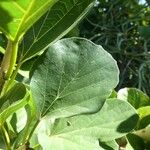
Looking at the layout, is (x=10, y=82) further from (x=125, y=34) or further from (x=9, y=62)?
(x=125, y=34)

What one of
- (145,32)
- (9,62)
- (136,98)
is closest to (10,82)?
(9,62)

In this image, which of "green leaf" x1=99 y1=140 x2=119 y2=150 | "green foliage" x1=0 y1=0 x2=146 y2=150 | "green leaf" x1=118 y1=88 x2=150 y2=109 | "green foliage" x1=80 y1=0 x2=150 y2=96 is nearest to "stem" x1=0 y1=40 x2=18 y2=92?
"green foliage" x1=0 y1=0 x2=146 y2=150

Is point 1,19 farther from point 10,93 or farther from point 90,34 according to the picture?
point 90,34

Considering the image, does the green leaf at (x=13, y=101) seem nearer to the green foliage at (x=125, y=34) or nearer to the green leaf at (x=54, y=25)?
the green leaf at (x=54, y=25)

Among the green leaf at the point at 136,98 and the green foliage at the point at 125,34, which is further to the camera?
the green foliage at the point at 125,34

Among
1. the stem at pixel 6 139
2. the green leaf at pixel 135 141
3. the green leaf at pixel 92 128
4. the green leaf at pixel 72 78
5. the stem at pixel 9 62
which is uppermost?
the stem at pixel 9 62

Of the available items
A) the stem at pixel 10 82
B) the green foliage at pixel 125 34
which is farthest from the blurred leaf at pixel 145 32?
the stem at pixel 10 82

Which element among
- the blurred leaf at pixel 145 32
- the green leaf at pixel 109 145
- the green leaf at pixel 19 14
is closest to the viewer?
the green leaf at pixel 19 14

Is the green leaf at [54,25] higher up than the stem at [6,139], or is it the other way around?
the green leaf at [54,25]
